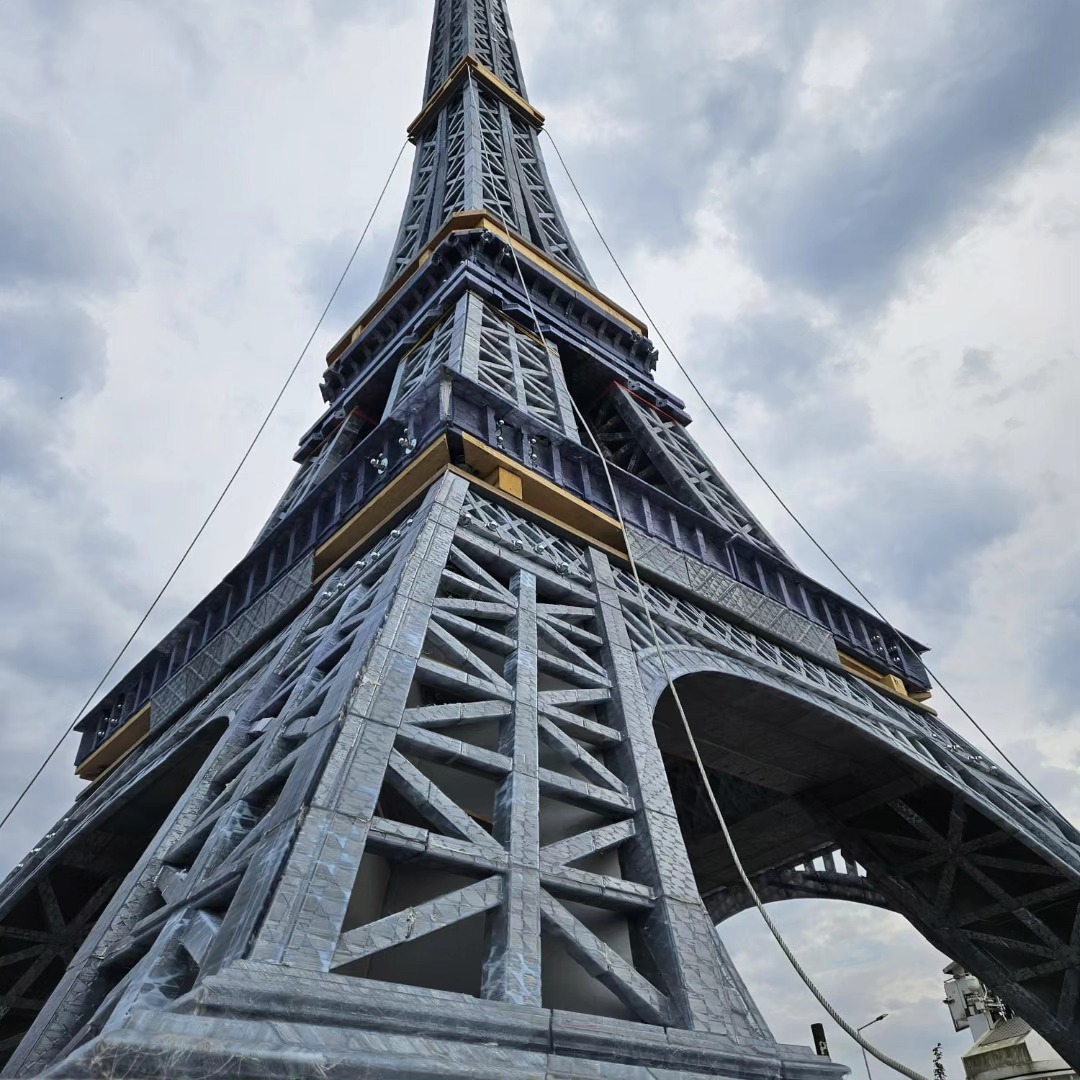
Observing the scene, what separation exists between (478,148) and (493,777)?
90.8 feet

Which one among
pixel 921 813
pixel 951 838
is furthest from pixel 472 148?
pixel 951 838

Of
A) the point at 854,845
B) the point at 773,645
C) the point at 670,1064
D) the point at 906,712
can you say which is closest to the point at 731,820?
the point at 854,845

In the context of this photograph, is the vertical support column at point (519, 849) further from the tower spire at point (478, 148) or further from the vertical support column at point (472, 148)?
the vertical support column at point (472, 148)

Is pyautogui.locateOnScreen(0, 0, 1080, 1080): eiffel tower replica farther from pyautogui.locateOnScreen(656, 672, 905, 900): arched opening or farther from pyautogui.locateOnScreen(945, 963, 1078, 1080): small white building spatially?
pyautogui.locateOnScreen(945, 963, 1078, 1080): small white building

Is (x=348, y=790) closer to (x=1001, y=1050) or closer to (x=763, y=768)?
(x=763, y=768)

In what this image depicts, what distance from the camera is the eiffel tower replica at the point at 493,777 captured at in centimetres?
364

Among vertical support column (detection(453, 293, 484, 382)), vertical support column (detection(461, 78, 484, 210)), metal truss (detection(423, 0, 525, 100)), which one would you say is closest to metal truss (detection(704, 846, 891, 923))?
vertical support column (detection(453, 293, 484, 382))

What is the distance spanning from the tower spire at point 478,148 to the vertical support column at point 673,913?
1789 cm

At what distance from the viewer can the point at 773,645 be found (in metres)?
11.9

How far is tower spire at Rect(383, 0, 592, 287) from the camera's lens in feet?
85.0

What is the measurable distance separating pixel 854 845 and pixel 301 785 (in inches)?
476

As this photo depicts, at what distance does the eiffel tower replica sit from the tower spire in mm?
5079

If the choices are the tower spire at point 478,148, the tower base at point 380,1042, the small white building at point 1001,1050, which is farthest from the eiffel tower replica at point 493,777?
the small white building at point 1001,1050

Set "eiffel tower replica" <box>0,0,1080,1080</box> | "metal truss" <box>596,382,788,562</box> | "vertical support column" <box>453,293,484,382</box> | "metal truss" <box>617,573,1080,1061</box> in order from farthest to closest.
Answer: "metal truss" <box>596,382,788,562</box>
"vertical support column" <box>453,293,484,382</box>
"metal truss" <box>617,573,1080,1061</box>
"eiffel tower replica" <box>0,0,1080,1080</box>
